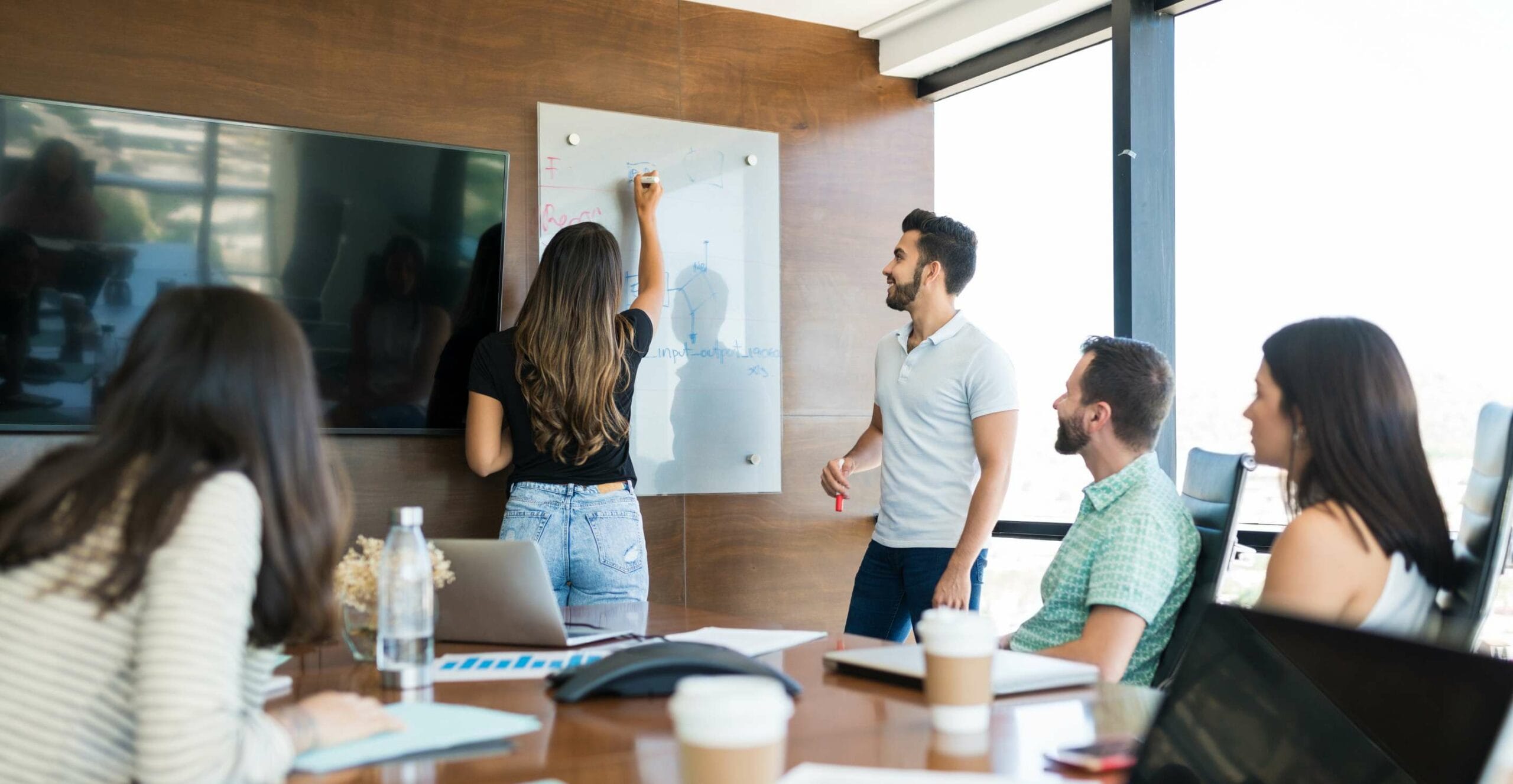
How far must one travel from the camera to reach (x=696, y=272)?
3.66 meters

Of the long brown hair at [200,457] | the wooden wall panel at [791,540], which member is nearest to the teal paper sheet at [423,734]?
the long brown hair at [200,457]

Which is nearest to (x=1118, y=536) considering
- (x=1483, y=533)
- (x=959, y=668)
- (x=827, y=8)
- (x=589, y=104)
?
(x=1483, y=533)

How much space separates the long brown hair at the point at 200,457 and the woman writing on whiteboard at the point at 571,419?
163cm

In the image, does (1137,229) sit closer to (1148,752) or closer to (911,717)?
(911,717)

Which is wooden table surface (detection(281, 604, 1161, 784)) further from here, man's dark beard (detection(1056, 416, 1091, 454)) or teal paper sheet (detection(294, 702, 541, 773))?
man's dark beard (detection(1056, 416, 1091, 454))

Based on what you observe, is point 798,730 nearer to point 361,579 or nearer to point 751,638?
point 751,638

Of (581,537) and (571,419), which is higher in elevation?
(571,419)

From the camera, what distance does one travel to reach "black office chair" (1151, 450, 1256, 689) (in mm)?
1956

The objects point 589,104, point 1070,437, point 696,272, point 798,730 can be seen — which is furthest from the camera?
point 696,272

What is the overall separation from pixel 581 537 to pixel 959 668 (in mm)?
1739

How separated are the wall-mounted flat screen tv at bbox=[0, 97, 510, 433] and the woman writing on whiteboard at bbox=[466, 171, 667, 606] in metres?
0.39

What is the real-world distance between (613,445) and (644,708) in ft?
5.17

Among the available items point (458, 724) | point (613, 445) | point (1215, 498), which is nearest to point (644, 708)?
point (458, 724)

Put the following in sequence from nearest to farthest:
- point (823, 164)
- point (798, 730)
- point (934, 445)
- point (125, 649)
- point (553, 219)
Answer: point (125, 649) < point (798, 730) < point (934, 445) < point (553, 219) < point (823, 164)
